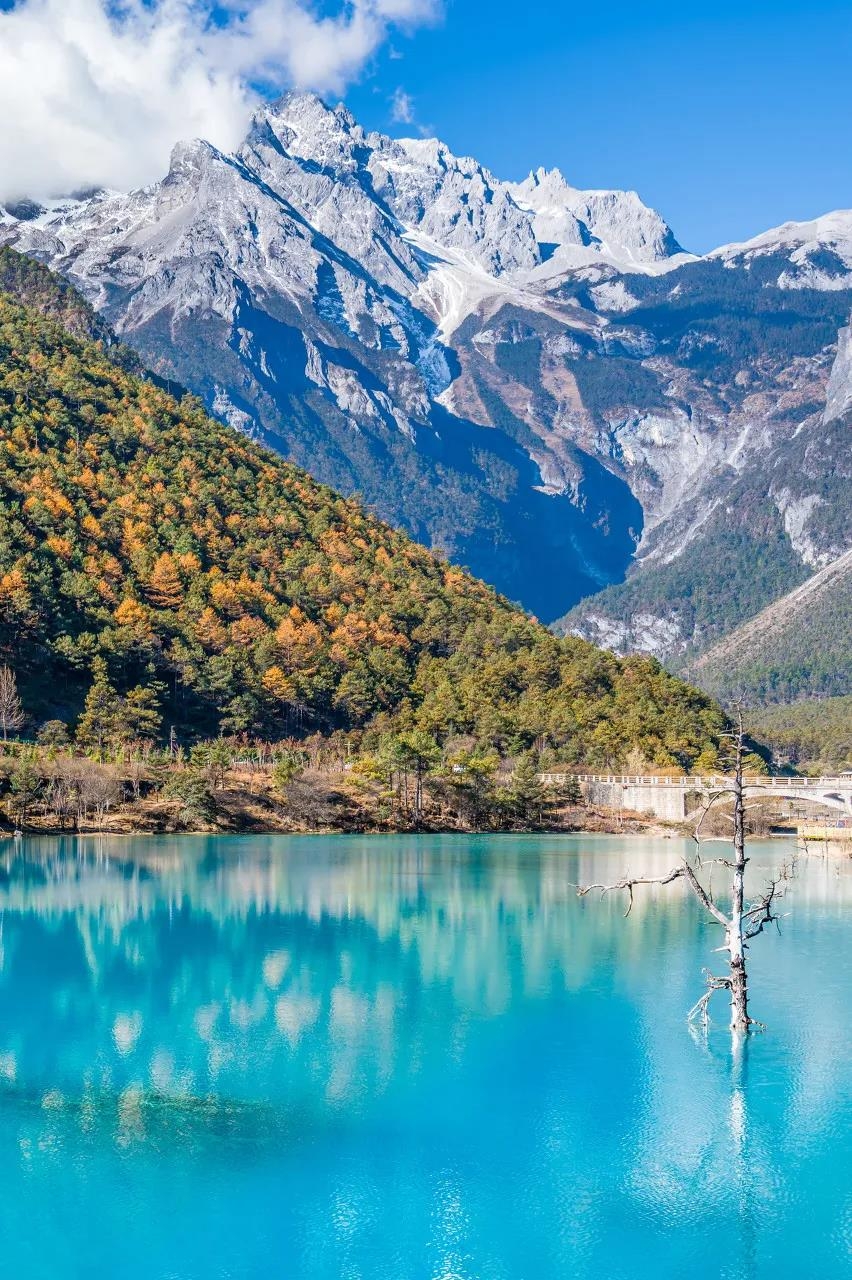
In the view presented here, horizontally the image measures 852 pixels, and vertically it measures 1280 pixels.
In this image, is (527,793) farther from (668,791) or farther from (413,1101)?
(413,1101)

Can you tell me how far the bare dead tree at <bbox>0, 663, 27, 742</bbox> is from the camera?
101 metres

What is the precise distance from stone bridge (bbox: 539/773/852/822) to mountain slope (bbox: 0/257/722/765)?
5.45 m

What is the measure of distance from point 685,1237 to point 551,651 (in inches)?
4769

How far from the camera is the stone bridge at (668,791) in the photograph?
11462 cm

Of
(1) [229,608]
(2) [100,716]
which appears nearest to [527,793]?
(2) [100,716]

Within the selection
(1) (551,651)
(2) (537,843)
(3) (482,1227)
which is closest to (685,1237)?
(3) (482,1227)

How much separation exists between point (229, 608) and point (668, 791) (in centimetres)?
4876

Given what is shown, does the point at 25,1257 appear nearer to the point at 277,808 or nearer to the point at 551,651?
the point at 277,808

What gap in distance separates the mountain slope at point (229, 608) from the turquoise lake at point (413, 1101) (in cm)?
6679

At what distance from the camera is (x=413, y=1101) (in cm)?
2861

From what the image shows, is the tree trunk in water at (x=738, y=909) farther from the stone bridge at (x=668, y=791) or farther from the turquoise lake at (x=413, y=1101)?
the stone bridge at (x=668, y=791)

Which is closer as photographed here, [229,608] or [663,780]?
[663,780]

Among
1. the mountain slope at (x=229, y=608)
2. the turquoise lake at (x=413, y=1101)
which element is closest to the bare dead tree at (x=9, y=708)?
the mountain slope at (x=229, y=608)

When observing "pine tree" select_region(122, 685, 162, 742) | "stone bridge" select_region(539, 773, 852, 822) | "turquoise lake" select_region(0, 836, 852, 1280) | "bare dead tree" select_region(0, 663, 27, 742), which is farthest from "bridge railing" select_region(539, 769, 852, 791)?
"turquoise lake" select_region(0, 836, 852, 1280)
